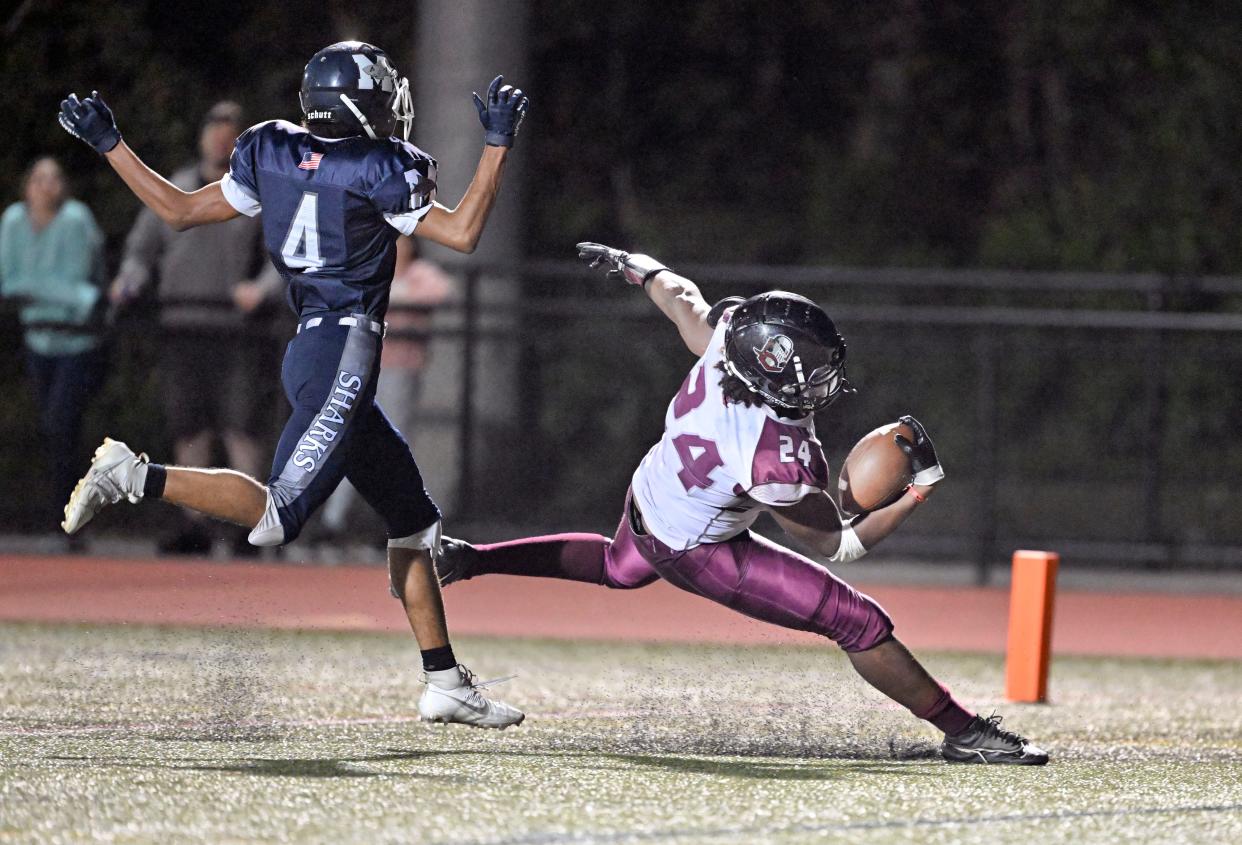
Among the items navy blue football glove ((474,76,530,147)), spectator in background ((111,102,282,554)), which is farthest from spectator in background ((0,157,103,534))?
navy blue football glove ((474,76,530,147))

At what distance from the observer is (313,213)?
5.83 metres

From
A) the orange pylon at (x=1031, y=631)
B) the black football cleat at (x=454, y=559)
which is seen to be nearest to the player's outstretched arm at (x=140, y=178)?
the black football cleat at (x=454, y=559)

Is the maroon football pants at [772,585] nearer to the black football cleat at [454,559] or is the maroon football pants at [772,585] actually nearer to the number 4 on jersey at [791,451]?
the number 4 on jersey at [791,451]

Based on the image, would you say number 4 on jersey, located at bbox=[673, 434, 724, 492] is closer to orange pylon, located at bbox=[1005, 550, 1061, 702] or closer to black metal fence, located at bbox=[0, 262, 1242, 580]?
orange pylon, located at bbox=[1005, 550, 1061, 702]

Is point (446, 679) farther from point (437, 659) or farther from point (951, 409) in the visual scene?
point (951, 409)

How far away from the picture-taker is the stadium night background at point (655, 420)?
5371 millimetres

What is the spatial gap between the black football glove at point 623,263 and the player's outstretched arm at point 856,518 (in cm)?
107

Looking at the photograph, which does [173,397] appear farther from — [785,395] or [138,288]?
[785,395]

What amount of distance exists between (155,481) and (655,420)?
7.69 metres

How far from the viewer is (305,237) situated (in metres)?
5.86

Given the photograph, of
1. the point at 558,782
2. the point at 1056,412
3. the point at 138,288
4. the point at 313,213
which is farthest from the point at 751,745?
the point at 1056,412

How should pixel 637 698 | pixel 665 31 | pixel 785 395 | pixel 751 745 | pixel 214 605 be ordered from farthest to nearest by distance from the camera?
pixel 665 31
pixel 214 605
pixel 637 698
pixel 751 745
pixel 785 395

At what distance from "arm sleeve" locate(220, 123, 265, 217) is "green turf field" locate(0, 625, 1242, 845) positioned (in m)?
1.56

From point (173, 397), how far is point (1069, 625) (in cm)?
513
